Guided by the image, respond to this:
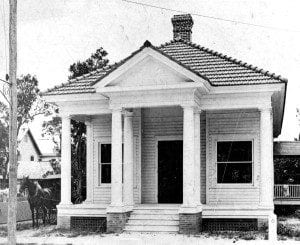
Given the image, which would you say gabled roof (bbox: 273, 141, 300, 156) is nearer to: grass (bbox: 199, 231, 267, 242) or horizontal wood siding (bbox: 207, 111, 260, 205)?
horizontal wood siding (bbox: 207, 111, 260, 205)

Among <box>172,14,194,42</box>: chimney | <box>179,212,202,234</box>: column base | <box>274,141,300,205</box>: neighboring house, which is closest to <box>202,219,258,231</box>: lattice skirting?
<box>179,212,202,234</box>: column base

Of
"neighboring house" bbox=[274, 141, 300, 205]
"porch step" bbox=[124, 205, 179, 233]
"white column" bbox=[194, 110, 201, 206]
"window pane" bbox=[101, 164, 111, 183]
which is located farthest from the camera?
"neighboring house" bbox=[274, 141, 300, 205]

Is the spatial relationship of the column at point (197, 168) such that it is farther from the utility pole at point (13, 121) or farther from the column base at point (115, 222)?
the utility pole at point (13, 121)

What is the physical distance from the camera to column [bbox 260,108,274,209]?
1667 centimetres

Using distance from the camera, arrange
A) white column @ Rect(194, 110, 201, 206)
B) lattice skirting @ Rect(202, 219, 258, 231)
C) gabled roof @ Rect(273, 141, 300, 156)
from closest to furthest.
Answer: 1. white column @ Rect(194, 110, 201, 206)
2. lattice skirting @ Rect(202, 219, 258, 231)
3. gabled roof @ Rect(273, 141, 300, 156)

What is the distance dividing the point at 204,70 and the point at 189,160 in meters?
3.75

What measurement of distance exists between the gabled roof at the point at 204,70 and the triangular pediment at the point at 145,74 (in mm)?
129

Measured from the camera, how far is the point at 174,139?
1938 cm

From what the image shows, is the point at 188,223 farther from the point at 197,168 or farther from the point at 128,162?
the point at 128,162

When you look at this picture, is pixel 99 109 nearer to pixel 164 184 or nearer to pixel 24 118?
pixel 164 184

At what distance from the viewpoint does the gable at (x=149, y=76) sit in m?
16.5

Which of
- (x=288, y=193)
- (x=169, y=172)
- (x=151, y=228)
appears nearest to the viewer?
(x=151, y=228)

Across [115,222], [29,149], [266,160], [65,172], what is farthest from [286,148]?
[29,149]

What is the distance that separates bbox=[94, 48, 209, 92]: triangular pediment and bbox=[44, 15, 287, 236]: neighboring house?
30mm
